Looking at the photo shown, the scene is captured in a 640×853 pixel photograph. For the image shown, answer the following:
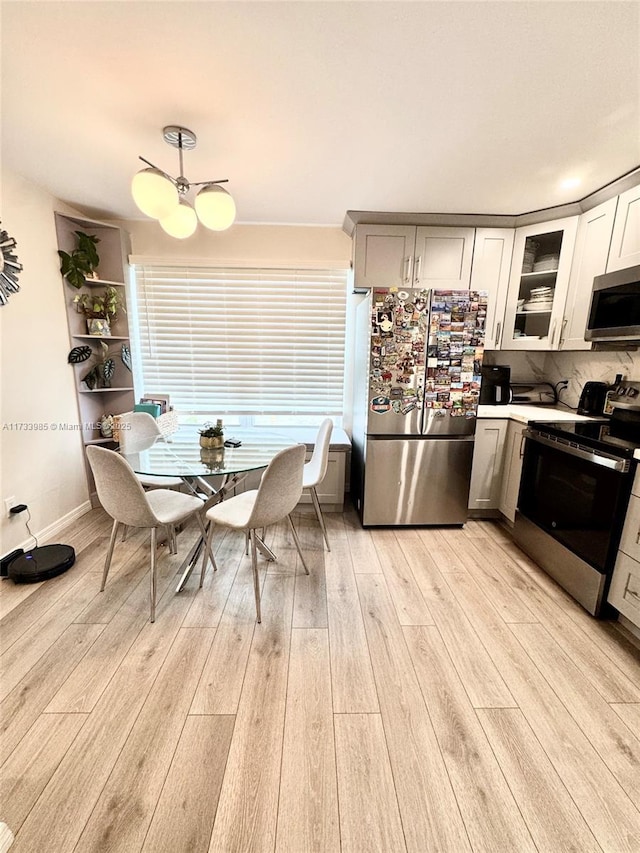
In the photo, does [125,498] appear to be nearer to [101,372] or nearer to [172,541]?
[172,541]

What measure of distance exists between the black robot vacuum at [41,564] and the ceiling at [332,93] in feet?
7.76

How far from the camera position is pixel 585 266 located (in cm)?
246

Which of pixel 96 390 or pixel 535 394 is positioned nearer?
pixel 96 390

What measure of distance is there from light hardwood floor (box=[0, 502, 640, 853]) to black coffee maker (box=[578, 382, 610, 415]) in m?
1.40

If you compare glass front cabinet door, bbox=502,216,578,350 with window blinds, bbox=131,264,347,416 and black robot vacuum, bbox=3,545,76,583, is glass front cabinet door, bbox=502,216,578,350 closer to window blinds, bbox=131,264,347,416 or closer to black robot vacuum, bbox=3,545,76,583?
window blinds, bbox=131,264,347,416

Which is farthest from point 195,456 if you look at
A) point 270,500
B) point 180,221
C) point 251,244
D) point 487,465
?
point 487,465

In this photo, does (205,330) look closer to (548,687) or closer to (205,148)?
(205,148)

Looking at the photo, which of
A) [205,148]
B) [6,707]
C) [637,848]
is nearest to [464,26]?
[205,148]

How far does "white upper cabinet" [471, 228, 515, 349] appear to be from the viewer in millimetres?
2729

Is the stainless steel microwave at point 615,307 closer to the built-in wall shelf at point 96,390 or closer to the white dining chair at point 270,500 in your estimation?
the white dining chair at point 270,500

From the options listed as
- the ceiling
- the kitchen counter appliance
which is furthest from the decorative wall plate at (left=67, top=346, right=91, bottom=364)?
the kitchen counter appliance

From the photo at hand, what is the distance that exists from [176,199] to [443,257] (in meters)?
2.06

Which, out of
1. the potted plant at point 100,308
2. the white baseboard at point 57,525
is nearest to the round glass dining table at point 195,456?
the white baseboard at point 57,525

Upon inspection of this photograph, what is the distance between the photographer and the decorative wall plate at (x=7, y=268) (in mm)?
2115
